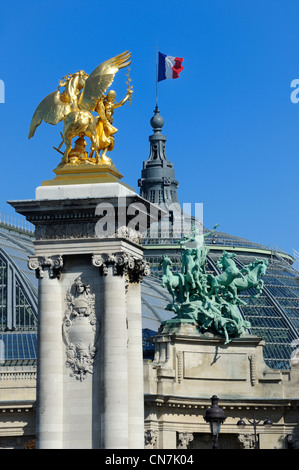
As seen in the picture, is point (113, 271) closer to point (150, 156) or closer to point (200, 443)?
point (200, 443)

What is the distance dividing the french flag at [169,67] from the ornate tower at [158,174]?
153ft

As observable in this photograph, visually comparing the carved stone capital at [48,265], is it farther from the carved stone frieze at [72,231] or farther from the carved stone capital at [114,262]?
the carved stone capital at [114,262]

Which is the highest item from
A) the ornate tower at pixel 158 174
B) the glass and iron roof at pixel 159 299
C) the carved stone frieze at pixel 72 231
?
the ornate tower at pixel 158 174

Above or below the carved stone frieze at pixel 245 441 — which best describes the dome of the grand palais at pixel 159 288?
above

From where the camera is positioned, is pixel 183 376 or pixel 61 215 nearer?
pixel 61 215

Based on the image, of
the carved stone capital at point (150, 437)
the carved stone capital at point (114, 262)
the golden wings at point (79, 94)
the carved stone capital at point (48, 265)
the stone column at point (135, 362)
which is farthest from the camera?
the carved stone capital at point (150, 437)

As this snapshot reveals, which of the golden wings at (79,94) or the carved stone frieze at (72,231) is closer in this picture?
the carved stone frieze at (72,231)

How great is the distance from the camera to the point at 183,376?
84.2m

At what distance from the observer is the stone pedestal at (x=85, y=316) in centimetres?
4244

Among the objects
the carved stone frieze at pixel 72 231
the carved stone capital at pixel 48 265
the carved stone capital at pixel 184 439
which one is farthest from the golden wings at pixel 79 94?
the carved stone capital at pixel 184 439

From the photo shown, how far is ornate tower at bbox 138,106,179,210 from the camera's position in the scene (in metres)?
131

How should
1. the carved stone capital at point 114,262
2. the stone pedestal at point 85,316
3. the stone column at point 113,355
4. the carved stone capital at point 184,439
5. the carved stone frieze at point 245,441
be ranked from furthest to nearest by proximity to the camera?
1. the carved stone frieze at point 245,441
2. the carved stone capital at point 184,439
3. the carved stone capital at point 114,262
4. the stone pedestal at point 85,316
5. the stone column at point 113,355
